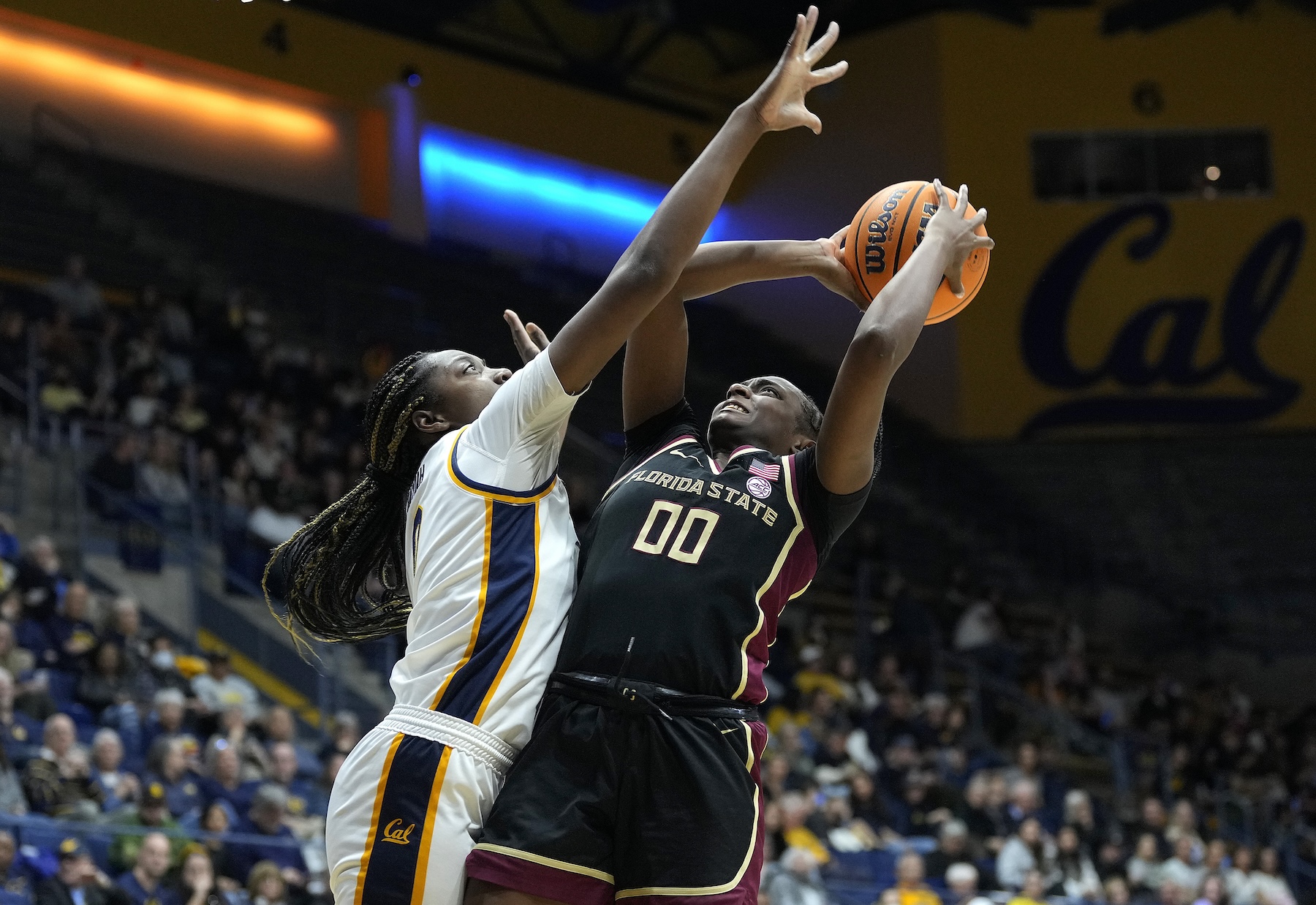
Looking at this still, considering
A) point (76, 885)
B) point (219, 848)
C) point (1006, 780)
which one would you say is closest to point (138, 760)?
point (219, 848)

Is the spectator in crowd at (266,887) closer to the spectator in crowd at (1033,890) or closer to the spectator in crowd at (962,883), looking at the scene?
the spectator in crowd at (962,883)

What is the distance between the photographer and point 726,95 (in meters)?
21.7

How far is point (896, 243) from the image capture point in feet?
11.0

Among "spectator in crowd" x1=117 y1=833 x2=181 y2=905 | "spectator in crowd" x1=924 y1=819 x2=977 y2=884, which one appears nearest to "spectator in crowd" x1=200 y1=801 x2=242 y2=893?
"spectator in crowd" x1=117 y1=833 x2=181 y2=905

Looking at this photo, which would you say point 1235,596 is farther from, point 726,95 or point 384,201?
point 384,201

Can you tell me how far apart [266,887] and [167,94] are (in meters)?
11.9

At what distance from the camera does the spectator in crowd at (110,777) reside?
25.3 ft

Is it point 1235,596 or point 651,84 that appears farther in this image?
point 651,84

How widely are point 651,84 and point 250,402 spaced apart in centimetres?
1024

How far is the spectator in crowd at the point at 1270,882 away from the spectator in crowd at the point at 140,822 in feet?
26.3

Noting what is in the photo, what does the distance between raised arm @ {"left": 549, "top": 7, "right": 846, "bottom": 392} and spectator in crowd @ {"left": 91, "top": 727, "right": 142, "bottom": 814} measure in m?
5.57

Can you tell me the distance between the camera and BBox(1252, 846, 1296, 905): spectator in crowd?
11.6 meters

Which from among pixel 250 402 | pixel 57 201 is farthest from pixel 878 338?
pixel 57 201

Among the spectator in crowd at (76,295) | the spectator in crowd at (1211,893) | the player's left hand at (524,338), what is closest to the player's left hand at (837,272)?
the player's left hand at (524,338)
